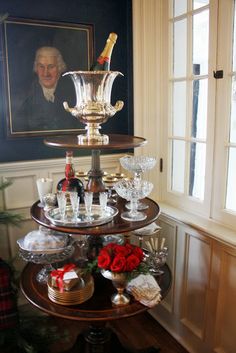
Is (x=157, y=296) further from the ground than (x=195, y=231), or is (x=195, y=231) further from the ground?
(x=195, y=231)

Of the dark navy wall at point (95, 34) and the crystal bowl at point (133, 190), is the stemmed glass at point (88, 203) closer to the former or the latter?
the crystal bowl at point (133, 190)

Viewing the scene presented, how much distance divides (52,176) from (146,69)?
95cm

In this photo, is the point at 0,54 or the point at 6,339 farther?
the point at 0,54

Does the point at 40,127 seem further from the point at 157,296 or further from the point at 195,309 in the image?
the point at 195,309

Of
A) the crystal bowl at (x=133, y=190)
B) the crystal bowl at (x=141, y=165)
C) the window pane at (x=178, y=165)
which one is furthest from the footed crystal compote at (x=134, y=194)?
the window pane at (x=178, y=165)

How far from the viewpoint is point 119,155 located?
2436mm

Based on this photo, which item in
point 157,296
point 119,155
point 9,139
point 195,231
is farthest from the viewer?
point 119,155

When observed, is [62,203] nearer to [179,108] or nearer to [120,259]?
[120,259]

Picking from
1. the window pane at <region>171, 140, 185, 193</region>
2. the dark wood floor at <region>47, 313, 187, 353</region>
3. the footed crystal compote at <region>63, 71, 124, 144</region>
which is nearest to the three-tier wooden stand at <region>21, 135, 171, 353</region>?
the footed crystal compote at <region>63, 71, 124, 144</region>

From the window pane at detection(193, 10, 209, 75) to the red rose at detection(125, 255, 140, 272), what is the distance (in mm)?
1103

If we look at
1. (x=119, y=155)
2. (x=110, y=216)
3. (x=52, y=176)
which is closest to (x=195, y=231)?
(x=110, y=216)

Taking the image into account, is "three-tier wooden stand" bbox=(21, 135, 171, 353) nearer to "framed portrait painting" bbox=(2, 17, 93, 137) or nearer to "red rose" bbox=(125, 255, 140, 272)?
"red rose" bbox=(125, 255, 140, 272)

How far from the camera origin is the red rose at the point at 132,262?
53.8 inches

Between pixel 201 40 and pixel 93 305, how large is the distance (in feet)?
4.93
